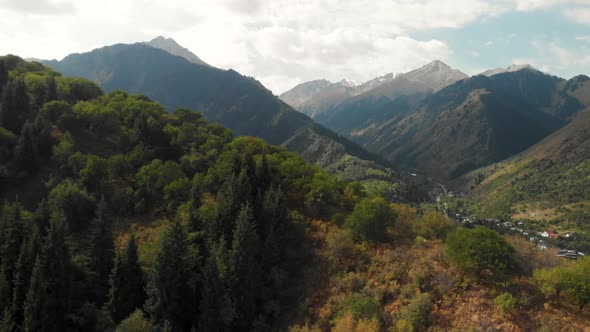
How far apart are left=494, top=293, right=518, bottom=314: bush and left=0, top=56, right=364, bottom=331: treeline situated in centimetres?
2068

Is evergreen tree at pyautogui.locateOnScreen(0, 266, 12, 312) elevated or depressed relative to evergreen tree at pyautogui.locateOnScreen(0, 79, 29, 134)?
depressed

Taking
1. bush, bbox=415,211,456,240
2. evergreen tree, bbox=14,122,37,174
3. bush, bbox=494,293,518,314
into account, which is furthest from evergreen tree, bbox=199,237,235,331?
evergreen tree, bbox=14,122,37,174

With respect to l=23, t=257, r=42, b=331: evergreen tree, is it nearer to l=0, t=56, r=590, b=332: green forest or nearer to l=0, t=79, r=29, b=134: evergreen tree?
l=0, t=56, r=590, b=332: green forest

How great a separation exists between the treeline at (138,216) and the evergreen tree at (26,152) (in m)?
0.16

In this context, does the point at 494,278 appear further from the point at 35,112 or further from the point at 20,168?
the point at 35,112

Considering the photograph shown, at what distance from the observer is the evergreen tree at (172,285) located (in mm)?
33094

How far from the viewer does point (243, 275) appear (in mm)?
36406

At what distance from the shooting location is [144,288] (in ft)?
116

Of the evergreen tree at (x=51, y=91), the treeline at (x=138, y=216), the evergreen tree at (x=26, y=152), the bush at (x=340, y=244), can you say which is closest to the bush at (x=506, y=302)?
the bush at (x=340, y=244)

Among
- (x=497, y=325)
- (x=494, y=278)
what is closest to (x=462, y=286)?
(x=494, y=278)

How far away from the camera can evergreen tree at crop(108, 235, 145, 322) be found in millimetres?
34531

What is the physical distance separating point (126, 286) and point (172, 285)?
5.19 meters

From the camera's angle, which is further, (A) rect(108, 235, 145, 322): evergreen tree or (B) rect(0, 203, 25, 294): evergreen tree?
(B) rect(0, 203, 25, 294): evergreen tree

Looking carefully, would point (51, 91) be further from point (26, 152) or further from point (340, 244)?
point (340, 244)
